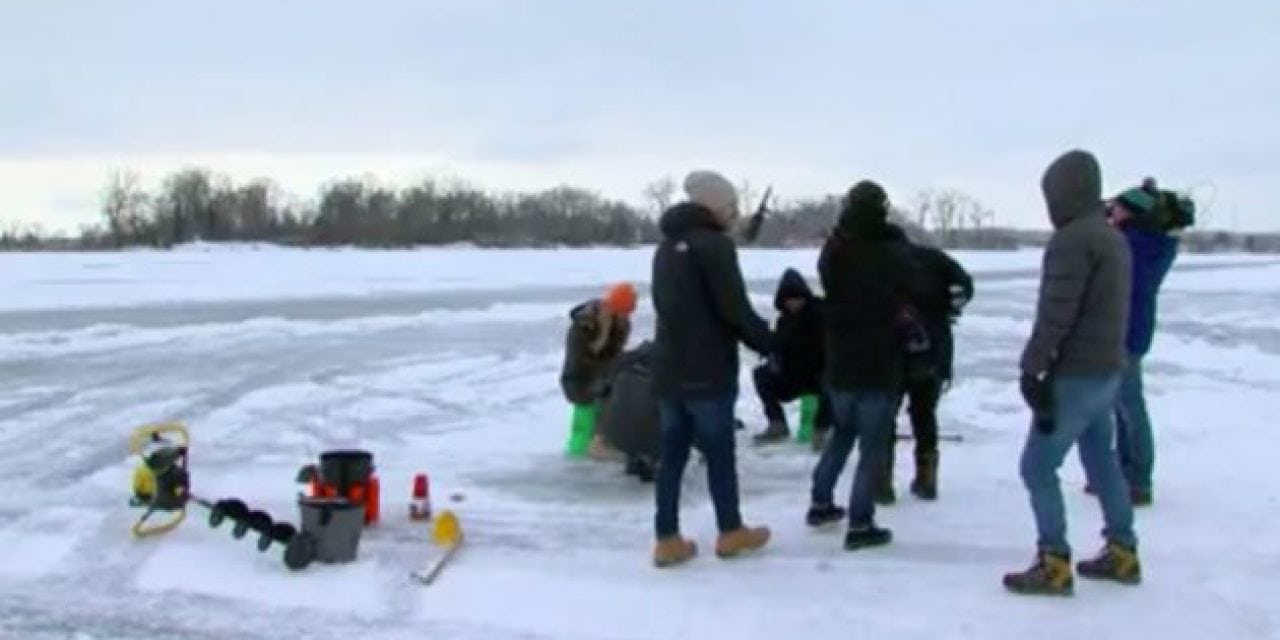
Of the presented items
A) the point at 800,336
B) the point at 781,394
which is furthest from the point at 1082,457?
the point at 781,394

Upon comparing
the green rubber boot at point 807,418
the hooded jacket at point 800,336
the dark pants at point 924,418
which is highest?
the hooded jacket at point 800,336

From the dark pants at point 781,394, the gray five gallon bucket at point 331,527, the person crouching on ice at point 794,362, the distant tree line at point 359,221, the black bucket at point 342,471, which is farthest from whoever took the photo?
the distant tree line at point 359,221

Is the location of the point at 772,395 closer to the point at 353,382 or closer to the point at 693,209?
the point at 693,209

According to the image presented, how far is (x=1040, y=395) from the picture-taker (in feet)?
17.5

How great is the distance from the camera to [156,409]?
11062 millimetres

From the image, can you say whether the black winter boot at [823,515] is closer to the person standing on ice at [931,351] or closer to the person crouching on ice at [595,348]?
the person standing on ice at [931,351]

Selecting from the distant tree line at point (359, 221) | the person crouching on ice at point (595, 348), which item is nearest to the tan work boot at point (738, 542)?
the person crouching on ice at point (595, 348)

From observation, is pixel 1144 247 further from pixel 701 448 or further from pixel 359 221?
pixel 359 221

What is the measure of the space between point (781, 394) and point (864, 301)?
2.77m

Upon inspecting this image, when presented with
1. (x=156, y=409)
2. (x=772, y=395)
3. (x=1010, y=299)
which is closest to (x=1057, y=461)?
(x=772, y=395)

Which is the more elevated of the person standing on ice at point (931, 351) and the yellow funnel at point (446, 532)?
the person standing on ice at point (931, 351)

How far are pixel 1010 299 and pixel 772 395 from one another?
20247 mm

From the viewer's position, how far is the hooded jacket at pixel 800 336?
7.95 meters

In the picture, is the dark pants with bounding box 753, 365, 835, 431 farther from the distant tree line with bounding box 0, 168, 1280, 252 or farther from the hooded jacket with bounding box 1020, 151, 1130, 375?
the distant tree line with bounding box 0, 168, 1280, 252
